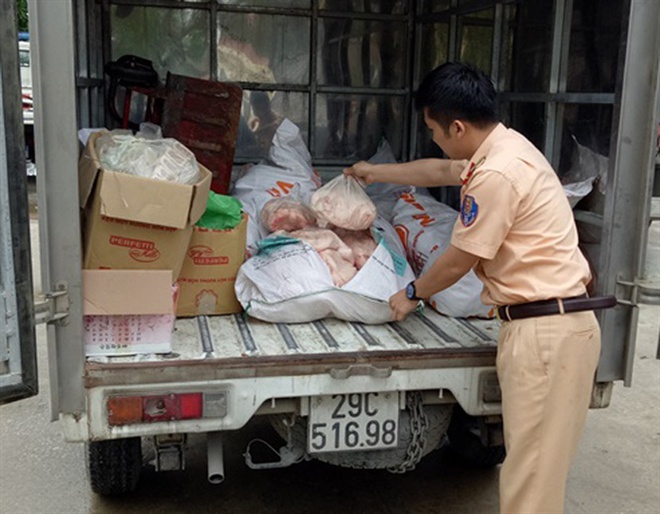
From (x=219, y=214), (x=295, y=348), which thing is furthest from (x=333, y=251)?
(x=295, y=348)

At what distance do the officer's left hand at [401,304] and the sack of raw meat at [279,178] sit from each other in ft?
3.08

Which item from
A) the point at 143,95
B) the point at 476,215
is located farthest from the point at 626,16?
the point at 143,95

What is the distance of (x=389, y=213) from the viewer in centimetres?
413

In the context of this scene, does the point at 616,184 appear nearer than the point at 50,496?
Yes

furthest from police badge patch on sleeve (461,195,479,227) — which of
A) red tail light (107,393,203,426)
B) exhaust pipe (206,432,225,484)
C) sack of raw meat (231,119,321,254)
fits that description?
sack of raw meat (231,119,321,254)

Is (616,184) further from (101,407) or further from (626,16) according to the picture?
(101,407)

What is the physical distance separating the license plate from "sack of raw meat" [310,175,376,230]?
94 centimetres

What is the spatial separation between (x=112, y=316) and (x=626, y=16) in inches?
74.4

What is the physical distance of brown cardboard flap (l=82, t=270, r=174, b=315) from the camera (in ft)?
7.71

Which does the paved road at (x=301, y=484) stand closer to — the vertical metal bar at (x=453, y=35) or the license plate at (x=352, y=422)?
the license plate at (x=352, y=422)

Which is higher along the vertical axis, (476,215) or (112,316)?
(476,215)

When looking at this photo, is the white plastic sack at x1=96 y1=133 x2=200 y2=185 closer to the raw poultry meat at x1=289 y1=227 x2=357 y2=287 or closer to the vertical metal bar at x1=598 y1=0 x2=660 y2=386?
the raw poultry meat at x1=289 y1=227 x2=357 y2=287

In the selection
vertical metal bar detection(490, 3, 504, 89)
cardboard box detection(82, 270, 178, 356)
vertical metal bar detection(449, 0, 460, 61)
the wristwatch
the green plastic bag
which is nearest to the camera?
cardboard box detection(82, 270, 178, 356)

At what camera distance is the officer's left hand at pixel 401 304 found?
8.99ft
